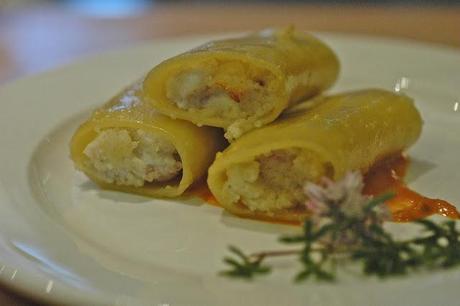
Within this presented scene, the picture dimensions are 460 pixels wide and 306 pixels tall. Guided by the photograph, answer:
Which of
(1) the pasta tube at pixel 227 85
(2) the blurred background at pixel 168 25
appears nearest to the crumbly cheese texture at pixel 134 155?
(1) the pasta tube at pixel 227 85

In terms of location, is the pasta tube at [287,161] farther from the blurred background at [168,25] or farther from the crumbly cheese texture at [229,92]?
the blurred background at [168,25]

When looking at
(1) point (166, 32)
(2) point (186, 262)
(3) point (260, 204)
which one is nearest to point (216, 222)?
(3) point (260, 204)

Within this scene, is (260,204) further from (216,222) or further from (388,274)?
(388,274)

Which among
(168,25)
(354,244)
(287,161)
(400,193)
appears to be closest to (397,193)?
(400,193)

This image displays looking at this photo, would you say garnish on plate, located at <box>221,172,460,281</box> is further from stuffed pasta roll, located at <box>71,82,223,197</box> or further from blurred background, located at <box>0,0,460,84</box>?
blurred background, located at <box>0,0,460,84</box>

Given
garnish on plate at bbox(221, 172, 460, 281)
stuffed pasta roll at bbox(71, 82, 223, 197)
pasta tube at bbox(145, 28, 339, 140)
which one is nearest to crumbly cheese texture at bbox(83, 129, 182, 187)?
stuffed pasta roll at bbox(71, 82, 223, 197)

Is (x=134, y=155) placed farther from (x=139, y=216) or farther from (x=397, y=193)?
(x=397, y=193)
